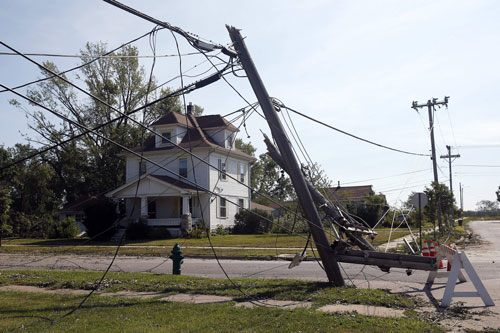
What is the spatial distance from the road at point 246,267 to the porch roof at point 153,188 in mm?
12628

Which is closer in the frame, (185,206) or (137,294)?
(137,294)

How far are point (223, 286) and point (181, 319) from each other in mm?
3114

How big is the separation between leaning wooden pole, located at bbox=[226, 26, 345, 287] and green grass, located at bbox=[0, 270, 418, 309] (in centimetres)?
52

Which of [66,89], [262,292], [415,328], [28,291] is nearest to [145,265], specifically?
[28,291]

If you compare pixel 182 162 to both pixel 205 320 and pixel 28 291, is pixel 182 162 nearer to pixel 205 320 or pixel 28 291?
pixel 28 291

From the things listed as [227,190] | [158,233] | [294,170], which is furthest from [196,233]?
[294,170]

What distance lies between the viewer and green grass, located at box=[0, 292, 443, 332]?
22.0 feet

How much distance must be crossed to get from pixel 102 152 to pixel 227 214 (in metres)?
15.4

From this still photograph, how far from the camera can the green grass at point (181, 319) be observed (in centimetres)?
670

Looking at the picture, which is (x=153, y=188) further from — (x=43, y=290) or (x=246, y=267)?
(x=43, y=290)

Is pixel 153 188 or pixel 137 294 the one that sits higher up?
pixel 153 188

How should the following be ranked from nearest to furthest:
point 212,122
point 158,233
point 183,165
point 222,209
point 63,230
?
point 158,233 < point 63,230 < point 183,165 < point 222,209 < point 212,122

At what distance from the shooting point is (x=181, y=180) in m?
33.2

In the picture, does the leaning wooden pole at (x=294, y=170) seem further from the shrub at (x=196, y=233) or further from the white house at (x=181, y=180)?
the white house at (x=181, y=180)
